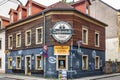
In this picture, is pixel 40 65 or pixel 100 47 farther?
pixel 100 47

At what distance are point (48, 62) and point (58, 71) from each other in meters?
1.50

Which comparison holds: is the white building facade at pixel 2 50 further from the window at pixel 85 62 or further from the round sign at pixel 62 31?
the window at pixel 85 62

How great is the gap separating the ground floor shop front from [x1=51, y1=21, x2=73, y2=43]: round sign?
3.61ft

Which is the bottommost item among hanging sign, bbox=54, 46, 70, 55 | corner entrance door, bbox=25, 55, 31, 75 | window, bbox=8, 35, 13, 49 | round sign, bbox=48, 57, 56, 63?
corner entrance door, bbox=25, 55, 31, 75

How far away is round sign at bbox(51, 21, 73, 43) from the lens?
2572cm

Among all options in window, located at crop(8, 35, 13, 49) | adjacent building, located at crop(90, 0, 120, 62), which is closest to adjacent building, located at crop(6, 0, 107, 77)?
window, located at crop(8, 35, 13, 49)

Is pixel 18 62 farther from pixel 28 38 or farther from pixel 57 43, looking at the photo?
pixel 57 43

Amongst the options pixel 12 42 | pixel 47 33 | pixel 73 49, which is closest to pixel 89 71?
pixel 73 49

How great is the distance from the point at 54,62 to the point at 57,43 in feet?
6.76

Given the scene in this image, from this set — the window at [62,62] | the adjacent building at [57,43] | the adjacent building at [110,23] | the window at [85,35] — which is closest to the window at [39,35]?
the adjacent building at [57,43]

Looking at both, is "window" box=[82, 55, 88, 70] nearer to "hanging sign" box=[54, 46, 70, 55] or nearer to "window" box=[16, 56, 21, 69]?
"hanging sign" box=[54, 46, 70, 55]

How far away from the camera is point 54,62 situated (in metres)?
25.4

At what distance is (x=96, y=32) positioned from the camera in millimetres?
31312

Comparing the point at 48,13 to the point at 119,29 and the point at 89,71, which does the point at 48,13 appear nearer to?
the point at 89,71
